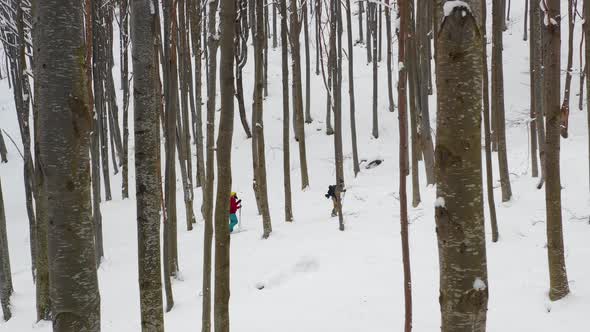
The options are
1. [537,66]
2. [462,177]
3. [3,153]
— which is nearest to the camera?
[462,177]

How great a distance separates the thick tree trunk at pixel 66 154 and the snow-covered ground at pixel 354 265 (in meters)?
4.16

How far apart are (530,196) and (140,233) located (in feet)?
28.3

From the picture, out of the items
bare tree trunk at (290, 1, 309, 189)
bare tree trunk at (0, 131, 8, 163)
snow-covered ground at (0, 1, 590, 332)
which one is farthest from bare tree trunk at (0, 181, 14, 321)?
bare tree trunk at (0, 131, 8, 163)

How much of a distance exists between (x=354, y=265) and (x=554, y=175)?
11.2 ft

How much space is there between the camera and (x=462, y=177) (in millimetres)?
1904

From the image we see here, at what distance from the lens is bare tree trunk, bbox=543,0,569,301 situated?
5136 mm

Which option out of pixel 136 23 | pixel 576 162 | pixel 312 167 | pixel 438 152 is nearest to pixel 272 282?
pixel 136 23

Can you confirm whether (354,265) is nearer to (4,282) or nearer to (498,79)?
(498,79)

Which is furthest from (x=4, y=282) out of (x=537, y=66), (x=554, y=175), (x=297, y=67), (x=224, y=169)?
(x=537, y=66)

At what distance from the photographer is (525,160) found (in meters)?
12.6

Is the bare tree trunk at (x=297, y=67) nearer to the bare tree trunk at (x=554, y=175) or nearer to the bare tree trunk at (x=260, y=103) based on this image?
the bare tree trunk at (x=260, y=103)

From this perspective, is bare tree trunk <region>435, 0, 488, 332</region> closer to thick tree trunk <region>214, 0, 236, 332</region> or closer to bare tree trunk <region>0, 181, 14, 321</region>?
thick tree trunk <region>214, 0, 236, 332</region>

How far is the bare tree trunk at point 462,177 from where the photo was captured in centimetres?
189

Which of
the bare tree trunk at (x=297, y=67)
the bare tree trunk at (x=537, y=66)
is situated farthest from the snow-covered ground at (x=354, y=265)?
the bare tree trunk at (x=297, y=67)
